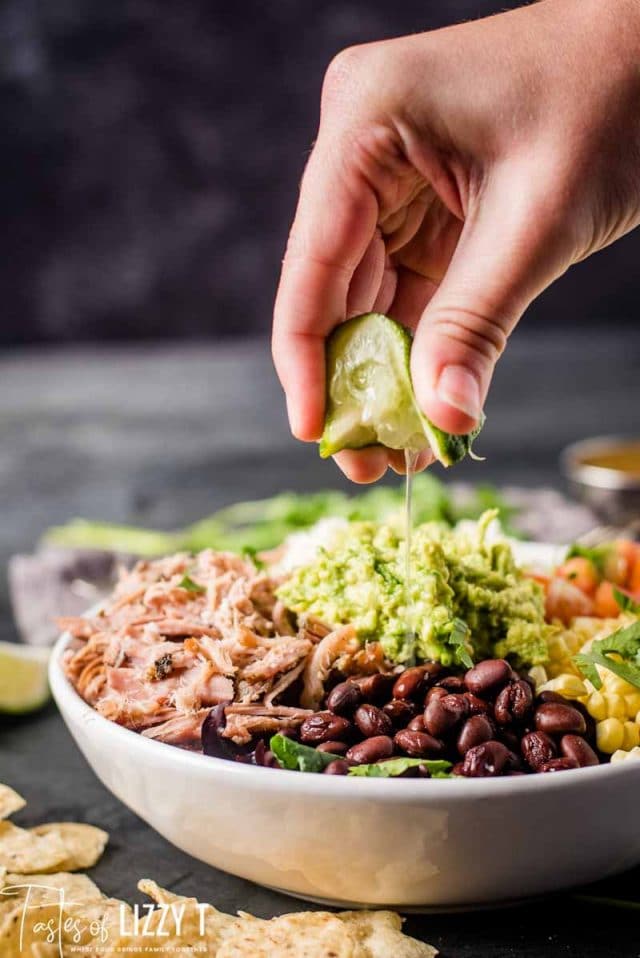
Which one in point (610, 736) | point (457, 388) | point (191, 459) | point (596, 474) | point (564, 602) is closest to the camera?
point (457, 388)

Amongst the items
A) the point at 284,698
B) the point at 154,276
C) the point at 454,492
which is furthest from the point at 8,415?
the point at 284,698

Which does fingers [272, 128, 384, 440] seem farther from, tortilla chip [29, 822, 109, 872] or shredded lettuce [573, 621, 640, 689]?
tortilla chip [29, 822, 109, 872]

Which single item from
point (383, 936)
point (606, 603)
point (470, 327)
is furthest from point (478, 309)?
point (606, 603)

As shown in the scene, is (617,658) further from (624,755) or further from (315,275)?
(315,275)

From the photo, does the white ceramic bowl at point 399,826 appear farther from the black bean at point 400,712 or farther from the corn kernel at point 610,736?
the black bean at point 400,712

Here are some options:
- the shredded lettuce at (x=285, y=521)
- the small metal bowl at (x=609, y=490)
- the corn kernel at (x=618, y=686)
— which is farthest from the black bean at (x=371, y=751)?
the small metal bowl at (x=609, y=490)

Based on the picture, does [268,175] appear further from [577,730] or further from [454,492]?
[577,730]
